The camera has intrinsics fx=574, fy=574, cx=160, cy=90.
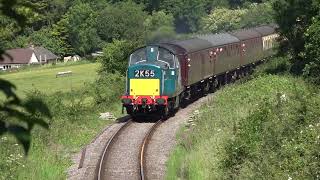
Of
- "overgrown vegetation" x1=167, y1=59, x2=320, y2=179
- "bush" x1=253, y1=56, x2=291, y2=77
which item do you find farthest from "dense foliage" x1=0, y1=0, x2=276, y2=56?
"overgrown vegetation" x1=167, y1=59, x2=320, y2=179

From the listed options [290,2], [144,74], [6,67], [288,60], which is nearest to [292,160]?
[144,74]

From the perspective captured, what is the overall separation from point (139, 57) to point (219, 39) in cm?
1103

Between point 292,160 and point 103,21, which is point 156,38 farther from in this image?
point 103,21

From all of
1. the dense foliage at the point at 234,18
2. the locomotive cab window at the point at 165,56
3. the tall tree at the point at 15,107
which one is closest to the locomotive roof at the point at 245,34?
the locomotive cab window at the point at 165,56

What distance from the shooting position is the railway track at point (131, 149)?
14.5 metres

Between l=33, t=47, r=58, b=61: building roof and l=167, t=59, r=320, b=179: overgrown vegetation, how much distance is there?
87139mm

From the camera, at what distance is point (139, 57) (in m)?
23.8

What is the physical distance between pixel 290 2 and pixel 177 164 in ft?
58.2

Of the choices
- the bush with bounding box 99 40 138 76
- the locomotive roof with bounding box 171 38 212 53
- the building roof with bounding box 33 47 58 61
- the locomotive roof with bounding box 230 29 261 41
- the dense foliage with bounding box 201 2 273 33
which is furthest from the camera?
the building roof with bounding box 33 47 58 61

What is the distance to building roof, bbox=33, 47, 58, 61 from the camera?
4109 inches

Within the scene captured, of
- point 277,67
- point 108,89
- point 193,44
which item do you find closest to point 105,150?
point 193,44

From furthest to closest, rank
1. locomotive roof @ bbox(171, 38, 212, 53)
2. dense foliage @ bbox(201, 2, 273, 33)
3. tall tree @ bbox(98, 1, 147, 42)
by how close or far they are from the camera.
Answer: dense foliage @ bbox(201, 2, 273, 33), tall tree @ bbox(98, 1, 147, 42), locomotive roof @ bbox(171, 38, 212, 53)

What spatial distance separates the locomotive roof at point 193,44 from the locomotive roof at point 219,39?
1.17 m

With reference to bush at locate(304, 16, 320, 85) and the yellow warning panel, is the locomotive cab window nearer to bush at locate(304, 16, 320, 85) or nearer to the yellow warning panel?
the yellow warning panel
